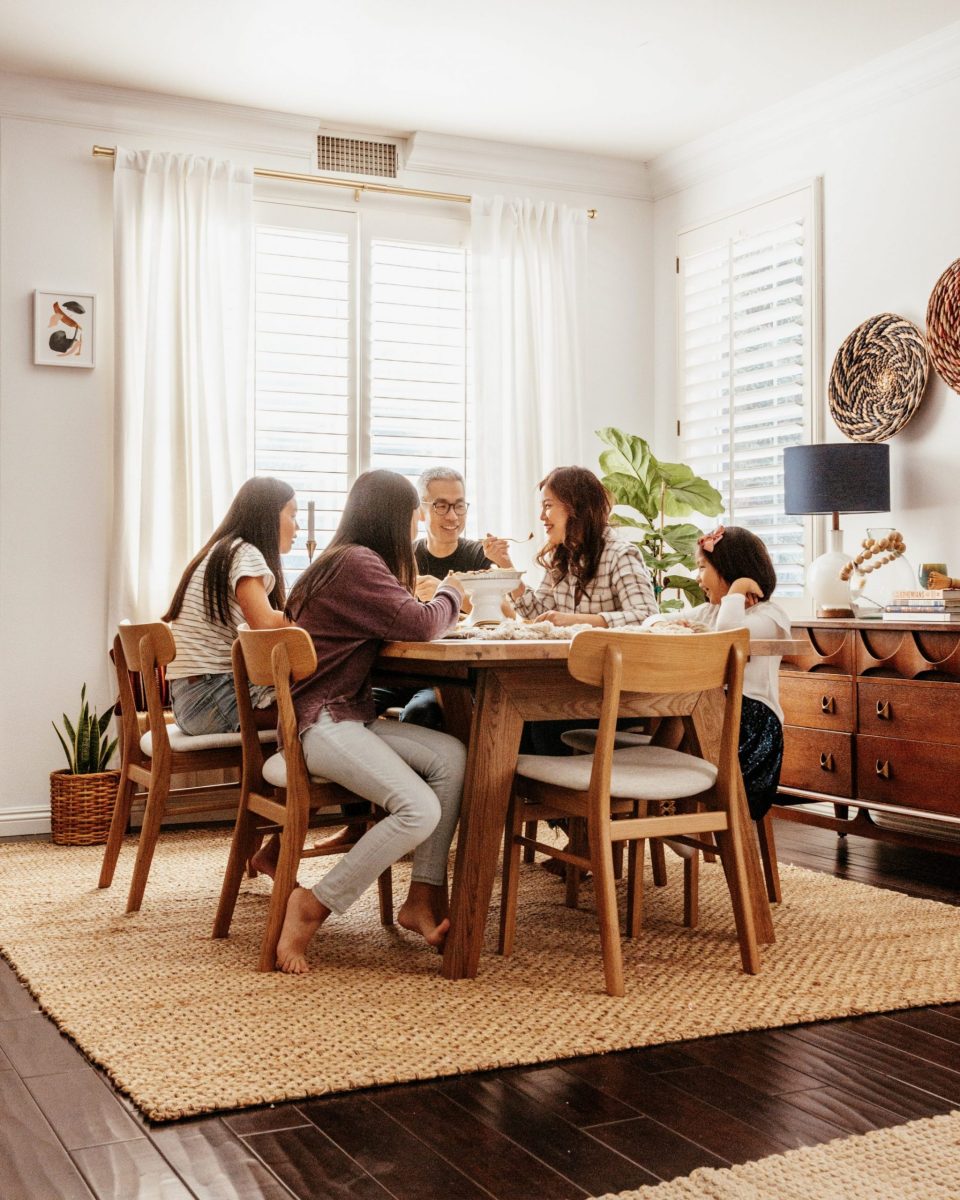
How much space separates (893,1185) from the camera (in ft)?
6.01

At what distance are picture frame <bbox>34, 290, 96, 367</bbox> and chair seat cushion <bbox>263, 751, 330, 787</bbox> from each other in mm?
2514

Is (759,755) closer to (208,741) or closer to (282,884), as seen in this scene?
(282,884)

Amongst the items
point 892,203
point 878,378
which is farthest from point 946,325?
point 892,203

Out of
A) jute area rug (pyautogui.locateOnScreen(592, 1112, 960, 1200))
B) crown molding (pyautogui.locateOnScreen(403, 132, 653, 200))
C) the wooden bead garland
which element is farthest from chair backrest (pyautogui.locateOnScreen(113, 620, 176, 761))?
crown molding (pyautogui.locateOnScreen(403, 132, 653, 200))

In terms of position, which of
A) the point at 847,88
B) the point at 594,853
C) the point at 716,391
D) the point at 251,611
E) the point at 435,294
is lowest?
the point at 594,853

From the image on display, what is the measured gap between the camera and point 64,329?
194 inches

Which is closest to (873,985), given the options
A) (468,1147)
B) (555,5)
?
(468,1147)

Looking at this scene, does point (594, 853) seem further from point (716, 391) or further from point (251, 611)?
point (716, 391)

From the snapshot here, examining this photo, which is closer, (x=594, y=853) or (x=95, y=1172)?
(x=95, y=1172)

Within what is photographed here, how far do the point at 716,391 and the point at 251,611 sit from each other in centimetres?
281

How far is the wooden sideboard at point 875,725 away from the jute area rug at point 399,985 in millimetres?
480

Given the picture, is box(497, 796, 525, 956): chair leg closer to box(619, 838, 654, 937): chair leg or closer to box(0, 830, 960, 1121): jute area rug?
box(0, 830, 960, 1121): jute area rug

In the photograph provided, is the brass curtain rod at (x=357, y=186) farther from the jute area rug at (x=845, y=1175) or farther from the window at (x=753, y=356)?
the jute area rug at (x=845, y=1175)

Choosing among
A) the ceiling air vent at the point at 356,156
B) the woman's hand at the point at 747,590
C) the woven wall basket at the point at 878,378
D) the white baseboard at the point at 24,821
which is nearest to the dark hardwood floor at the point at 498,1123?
the woman's hand at the point at 747,590
